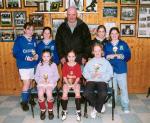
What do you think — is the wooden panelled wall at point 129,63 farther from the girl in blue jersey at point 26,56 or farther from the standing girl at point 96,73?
the standing girl at point 96,73

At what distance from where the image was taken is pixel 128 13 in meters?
4.71

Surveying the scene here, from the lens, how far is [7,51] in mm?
4883

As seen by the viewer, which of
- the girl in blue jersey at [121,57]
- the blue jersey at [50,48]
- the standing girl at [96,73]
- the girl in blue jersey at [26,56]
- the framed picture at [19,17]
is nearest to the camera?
the standing girl at [96,73]

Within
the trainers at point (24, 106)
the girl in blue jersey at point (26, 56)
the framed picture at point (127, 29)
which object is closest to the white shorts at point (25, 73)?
the girl in blue jersey at point (26, 56)

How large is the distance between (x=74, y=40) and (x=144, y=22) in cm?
146

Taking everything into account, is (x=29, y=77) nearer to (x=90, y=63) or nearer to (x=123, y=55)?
(x=90, y=63)

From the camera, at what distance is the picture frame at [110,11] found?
4.70 m

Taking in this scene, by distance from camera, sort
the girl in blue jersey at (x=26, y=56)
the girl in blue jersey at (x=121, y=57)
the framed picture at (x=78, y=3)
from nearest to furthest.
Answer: the girl in blue jersey at (x=121, y=57), the girl in blue jersey at (x=26, y=56), the framed picture at (x=78, y=3)

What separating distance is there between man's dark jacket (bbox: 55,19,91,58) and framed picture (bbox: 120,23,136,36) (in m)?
0.87

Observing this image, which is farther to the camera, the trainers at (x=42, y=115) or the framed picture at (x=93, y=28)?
the framed picture at (x=93, y=28)

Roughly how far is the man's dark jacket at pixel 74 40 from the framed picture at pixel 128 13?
3.05 feet

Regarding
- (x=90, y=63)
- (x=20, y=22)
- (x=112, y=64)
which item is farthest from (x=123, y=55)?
(x=20, y=22)

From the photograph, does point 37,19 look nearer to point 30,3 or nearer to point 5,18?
point 30,3

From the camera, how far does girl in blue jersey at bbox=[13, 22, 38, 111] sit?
4.15 meters
